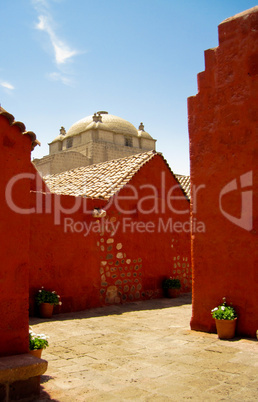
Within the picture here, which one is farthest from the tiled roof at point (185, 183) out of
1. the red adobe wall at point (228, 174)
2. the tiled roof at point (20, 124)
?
the tiled roof at point (20, 124)

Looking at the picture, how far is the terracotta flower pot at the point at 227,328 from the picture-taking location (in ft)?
20.4

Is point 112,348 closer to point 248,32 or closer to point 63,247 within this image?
point 63,247

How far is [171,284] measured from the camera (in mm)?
11711

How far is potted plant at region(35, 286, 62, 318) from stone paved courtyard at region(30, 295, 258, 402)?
0.26m

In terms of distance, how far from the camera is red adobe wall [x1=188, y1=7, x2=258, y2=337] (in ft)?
21.0

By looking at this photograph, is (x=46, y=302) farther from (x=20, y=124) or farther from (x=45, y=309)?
(x=20, y=124)

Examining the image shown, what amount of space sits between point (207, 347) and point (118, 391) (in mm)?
2201

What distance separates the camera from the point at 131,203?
1109 cm

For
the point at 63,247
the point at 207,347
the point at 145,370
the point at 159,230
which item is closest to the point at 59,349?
the point at 145,370

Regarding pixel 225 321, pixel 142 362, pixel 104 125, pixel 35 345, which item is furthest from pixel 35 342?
pixel 104 125

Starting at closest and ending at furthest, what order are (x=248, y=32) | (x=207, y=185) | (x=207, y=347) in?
1. (x=207, y=347)
2. (x=248, y=32)
3. (x=207, y=185)

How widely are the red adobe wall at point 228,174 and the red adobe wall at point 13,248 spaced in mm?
3773

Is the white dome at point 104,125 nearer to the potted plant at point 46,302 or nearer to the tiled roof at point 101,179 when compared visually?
the tiled roof at point 101,179

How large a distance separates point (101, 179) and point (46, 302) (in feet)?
16.8
